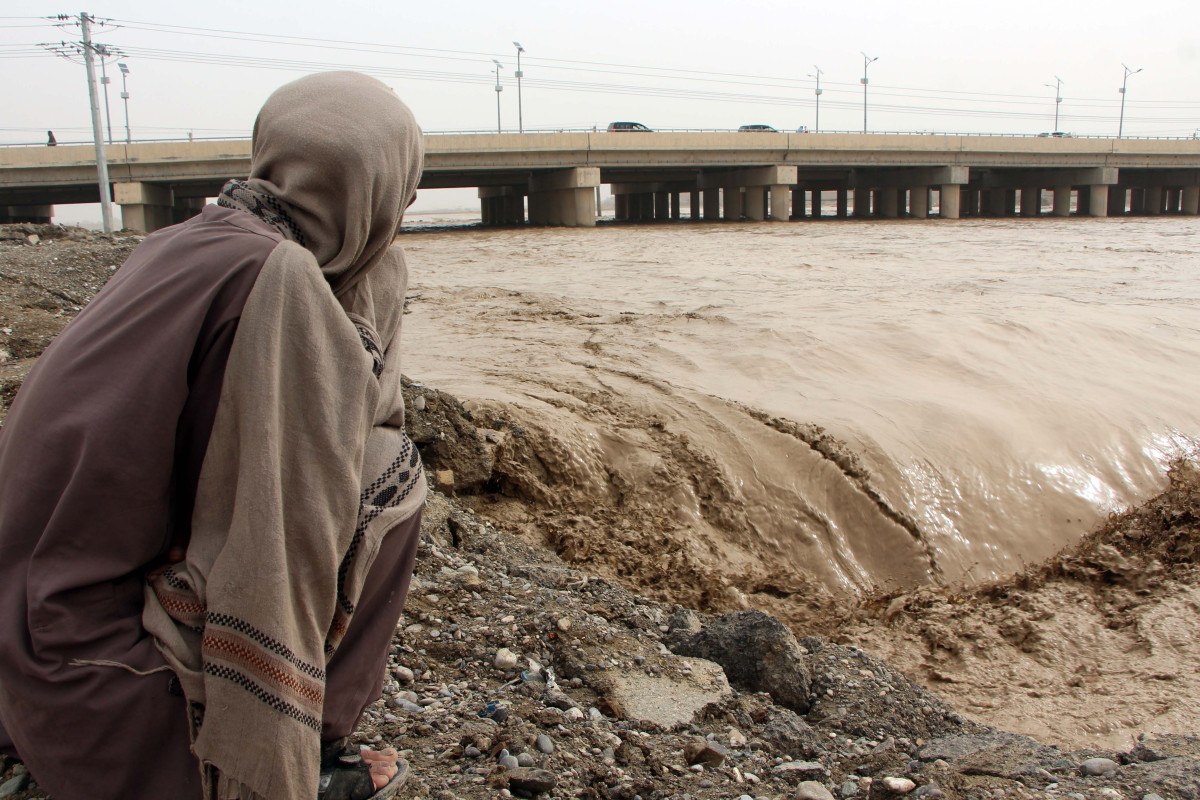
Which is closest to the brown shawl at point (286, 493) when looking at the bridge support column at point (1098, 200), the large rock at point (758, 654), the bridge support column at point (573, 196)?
the large rock at point (758, 654)

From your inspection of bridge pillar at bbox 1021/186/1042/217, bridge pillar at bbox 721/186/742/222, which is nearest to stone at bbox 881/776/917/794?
bridge pillar at bbox 721/186/742/222

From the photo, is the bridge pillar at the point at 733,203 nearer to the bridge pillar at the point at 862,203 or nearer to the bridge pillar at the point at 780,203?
the bridge pillar at the point at 780,203

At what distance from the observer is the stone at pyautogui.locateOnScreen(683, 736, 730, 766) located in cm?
262

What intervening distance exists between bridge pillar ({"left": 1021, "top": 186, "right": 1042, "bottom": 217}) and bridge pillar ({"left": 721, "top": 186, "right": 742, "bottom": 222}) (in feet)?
49.8

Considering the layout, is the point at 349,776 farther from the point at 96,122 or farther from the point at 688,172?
the point at 688,172

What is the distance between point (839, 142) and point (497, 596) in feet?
109

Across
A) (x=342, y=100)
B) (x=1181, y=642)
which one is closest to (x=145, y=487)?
(x=342, y=100)

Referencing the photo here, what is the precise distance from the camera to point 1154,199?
157 feet

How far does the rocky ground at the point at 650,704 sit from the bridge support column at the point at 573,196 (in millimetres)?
25810

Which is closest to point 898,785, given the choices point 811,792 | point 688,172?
point 811,792

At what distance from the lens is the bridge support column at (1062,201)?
3922cm

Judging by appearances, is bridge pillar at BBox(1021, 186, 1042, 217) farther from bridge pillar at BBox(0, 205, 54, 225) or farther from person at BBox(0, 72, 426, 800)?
person at BBox(0, 72, 426, 800)

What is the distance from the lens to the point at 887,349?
830cm

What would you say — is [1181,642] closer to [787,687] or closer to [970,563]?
[970,563]
